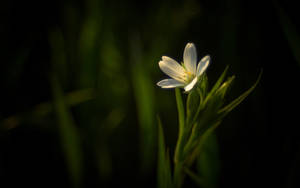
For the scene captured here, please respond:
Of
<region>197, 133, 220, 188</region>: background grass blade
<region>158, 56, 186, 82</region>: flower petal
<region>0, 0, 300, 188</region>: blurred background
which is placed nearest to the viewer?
<region>158, 56, 186, 82</region>: flower petal

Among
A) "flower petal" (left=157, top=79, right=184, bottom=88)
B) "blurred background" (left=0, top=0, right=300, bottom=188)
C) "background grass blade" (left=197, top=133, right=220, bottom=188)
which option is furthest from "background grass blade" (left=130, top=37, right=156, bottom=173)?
"flower petal" (left=157, top=79, right=184, bottom=88)

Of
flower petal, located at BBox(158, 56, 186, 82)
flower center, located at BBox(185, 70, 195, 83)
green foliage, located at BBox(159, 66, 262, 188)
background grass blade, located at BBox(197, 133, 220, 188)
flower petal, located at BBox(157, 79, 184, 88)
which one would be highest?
flower petal, located at BBox(158, 56, 186, 82)

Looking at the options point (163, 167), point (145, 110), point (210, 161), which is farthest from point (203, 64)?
point (145, 110)

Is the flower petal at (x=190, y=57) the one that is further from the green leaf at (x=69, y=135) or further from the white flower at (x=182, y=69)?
the green leaf at (x=69, y=135)

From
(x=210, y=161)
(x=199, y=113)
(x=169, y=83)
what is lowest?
(x=210, y=161)

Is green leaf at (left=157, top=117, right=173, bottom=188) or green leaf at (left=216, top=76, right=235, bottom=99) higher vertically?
green leaf at (left=216, top=76, right=235, bottom=99)

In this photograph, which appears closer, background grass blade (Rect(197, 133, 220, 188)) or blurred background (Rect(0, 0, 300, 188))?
background grass blade (Rect(197, 133, 220, 188))

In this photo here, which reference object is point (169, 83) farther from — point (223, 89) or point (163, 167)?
point (163, 167)

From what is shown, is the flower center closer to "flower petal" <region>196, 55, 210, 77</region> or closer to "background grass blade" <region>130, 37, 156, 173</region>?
"flower petal" <region>196, 55, 210, 77</region>
